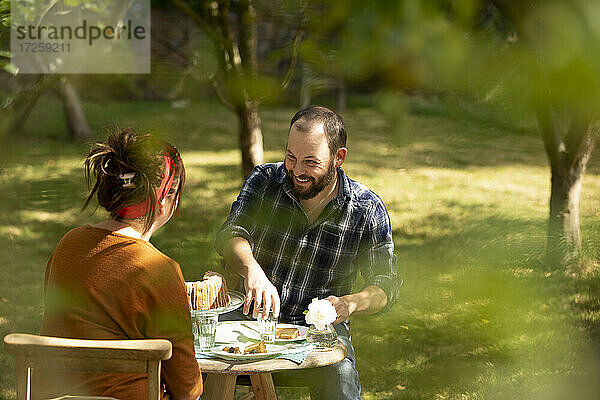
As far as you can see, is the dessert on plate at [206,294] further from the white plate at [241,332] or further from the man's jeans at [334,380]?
the man's jeans at [334,380]

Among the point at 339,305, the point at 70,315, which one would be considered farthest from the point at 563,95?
the point at 339,305

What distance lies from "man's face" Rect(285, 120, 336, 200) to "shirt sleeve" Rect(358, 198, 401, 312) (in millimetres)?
217

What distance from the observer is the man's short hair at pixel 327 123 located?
258 centimetres

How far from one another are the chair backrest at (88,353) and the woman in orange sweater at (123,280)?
12cm

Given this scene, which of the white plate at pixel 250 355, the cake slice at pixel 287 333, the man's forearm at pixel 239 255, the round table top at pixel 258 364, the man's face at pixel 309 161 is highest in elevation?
the man's face at pixel 309 161

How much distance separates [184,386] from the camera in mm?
1875

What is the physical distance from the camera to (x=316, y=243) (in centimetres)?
273

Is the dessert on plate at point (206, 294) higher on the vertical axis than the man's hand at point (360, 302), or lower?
higher

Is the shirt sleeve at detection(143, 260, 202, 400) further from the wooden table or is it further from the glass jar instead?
the glass jar

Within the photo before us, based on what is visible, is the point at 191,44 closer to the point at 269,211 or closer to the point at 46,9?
the point at 269,211

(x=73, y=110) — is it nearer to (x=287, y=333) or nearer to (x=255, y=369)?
(x=287, y=333)

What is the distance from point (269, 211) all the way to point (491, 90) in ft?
7.76
